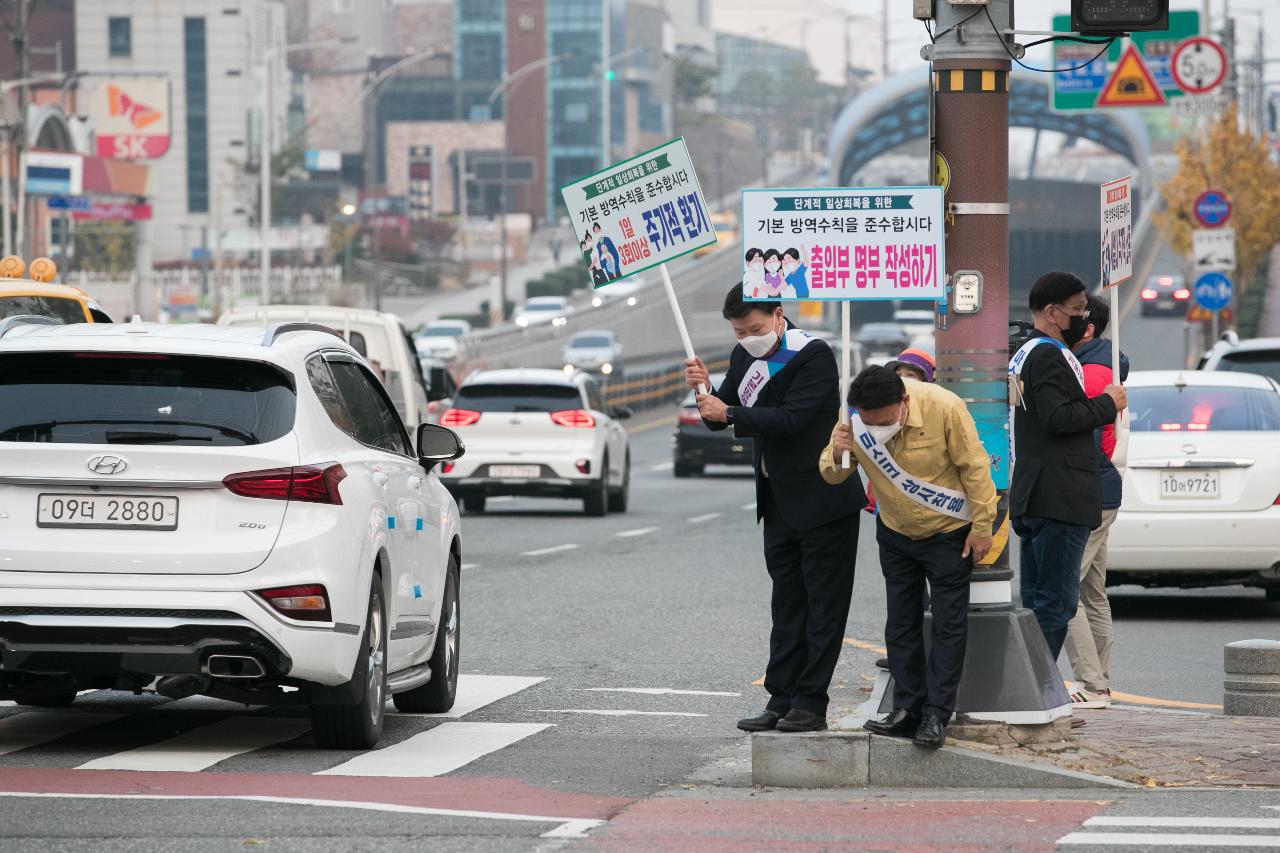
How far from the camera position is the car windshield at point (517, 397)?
91.2 ft

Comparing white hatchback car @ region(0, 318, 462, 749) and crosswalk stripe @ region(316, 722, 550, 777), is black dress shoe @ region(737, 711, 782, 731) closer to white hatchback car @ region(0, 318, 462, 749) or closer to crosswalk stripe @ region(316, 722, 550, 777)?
crosswalk stripe @ region(316, 722, 550, 777)

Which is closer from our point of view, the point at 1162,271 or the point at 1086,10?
the point at 1086,10

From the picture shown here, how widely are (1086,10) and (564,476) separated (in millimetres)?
18616

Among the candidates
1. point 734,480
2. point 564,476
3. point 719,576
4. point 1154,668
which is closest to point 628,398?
point 734,480

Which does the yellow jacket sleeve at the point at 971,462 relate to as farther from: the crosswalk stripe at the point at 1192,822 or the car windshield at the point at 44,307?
the car windshield at the point at 44,307

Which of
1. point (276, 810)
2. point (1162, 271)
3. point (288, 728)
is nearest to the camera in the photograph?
point (276, 810)

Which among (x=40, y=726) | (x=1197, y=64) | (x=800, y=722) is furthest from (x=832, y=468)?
(x=1197, y=64)

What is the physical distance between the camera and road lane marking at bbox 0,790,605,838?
7.38 metres

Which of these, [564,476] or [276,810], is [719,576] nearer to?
[564,476]

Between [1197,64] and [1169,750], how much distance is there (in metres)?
29.2

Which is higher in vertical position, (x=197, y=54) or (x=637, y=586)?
(x=197, y=54)

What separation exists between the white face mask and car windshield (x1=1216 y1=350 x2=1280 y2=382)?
10249 millimetres

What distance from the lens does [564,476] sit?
27516 millimetres

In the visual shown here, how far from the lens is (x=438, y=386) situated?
26141 mm
